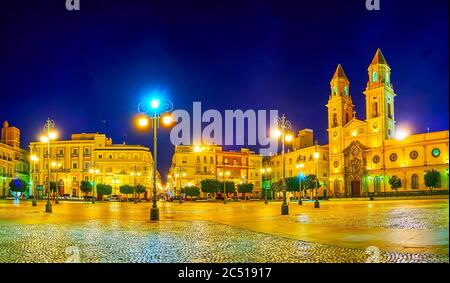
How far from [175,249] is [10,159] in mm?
102772

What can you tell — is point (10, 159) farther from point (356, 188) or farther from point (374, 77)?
point (374, 77)

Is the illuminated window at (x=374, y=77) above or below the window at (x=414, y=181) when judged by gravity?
above

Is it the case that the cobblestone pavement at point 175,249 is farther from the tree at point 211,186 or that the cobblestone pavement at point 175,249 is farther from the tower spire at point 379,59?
the tower spire at point 379,59

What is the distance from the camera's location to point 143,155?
107 metres

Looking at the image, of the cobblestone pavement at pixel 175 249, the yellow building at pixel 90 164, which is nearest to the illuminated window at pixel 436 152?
the yellow building at pixel 90 164

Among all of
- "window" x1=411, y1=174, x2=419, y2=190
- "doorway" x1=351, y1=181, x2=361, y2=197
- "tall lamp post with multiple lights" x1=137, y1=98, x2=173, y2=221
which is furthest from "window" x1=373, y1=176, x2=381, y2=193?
"tall lamp post with multiple lights" x1=137, y1=98, x2=173, y2=221

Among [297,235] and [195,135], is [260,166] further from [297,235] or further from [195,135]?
[297,235]

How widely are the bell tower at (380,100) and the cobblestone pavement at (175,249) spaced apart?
85.2 metres

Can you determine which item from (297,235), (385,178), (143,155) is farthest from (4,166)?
(297,235)

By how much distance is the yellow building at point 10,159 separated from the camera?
96.8 meters

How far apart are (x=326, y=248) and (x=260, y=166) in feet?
375

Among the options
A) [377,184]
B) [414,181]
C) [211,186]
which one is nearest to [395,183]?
[414,181]

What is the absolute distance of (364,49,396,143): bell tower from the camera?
93.0 metres

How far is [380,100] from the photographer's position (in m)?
94.1
